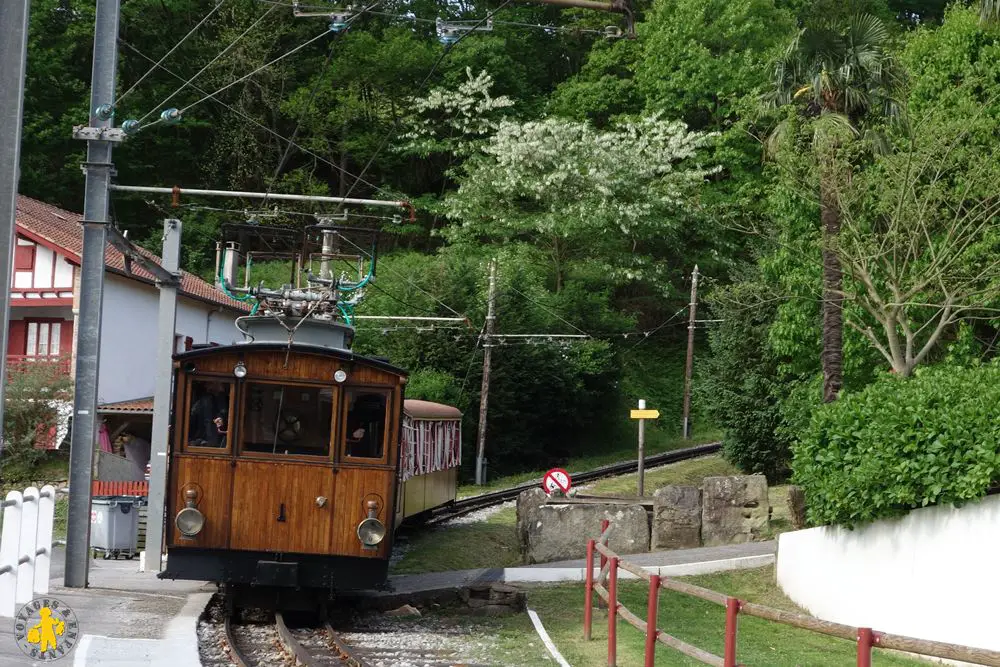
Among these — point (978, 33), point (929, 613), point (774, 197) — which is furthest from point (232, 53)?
→ point (929, 613)

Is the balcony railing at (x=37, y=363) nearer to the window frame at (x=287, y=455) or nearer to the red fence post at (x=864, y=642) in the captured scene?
the window frame at (x=287, y=455)

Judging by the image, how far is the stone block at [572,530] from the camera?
19.2 m

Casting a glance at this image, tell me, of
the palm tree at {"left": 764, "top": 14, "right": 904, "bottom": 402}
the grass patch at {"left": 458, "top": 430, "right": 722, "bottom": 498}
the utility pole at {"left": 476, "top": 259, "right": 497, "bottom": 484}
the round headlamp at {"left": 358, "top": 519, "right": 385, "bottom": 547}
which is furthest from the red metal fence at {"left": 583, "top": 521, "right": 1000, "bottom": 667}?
the grass patch at {"left": 458, "top": 430, "right": 722, "bottom": 498}

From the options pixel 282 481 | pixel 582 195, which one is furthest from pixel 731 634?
pixel 582 195

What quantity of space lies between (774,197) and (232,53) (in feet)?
92.2

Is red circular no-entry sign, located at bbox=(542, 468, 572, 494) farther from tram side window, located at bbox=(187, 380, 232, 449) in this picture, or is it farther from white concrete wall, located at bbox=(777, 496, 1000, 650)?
tram side window, located at bbox=(187, 380, 232, 449)

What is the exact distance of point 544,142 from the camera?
42.8 metres

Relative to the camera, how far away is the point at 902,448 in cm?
1266

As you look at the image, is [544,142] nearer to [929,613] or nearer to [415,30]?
[415,30]

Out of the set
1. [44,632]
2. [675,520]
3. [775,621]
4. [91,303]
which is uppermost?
[91,303]

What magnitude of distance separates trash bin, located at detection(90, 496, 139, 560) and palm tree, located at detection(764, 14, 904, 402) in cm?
1162

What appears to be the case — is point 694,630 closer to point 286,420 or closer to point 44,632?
point 286,420

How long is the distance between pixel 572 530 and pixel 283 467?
7325 millimetres

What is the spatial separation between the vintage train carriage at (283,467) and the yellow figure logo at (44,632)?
332 centimetres
